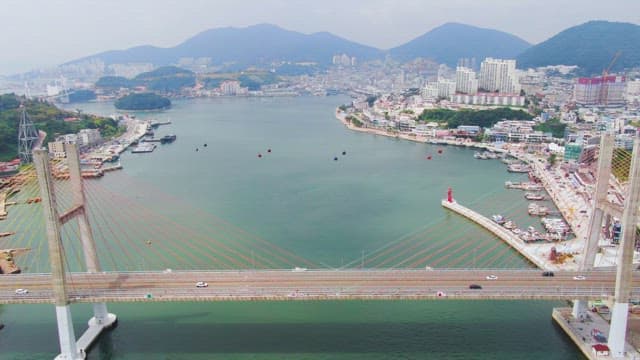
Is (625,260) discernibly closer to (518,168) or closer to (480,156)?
(518,168)

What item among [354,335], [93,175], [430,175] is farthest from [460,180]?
[93,175]

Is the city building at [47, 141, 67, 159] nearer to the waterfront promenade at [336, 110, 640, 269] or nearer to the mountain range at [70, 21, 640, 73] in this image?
the waterfront promenade at [336, 110, 640, 269]

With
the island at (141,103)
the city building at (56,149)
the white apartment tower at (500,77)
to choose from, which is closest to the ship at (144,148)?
the city building at (56,149)

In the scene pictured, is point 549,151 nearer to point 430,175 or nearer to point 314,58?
point 430,175

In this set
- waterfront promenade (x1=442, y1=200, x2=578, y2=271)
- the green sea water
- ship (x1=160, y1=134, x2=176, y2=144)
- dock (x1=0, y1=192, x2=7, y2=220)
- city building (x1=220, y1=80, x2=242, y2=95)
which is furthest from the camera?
city building (x1=220, y1=80, x2=242, y2=95)

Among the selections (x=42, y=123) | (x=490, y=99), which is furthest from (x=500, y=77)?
(x=42, y=123)

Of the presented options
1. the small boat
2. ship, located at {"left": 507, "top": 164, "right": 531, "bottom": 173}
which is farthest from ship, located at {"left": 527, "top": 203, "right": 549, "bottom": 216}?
ship, located at {"left": 507, "top": 164, "right": 531, "bottom": 173}

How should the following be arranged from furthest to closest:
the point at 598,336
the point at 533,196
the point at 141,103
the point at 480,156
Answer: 1. the point at 141,103
2. the point at 480,156
3. the point at 533,196
4. the point at 598,336
